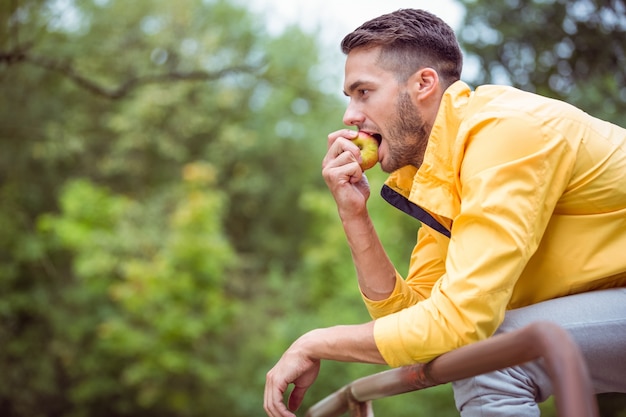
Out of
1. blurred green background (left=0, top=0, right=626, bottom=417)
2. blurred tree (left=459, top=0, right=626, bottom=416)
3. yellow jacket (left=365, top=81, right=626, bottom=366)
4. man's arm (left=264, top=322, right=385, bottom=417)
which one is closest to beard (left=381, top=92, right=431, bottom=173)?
yellow jacket (left=365, top=81, right=626, bottom=366)

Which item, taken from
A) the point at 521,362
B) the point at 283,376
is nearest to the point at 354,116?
the point at 283,376

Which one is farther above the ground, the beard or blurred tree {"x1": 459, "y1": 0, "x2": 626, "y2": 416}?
blurred tree {"x1": 459, "y1": 0, "x2": 626, "y2": 416}

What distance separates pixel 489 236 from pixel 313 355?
0.42 metres

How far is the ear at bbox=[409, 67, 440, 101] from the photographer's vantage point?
1763mm

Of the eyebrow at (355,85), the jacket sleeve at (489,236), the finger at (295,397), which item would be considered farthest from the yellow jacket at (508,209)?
the finger at (295,397)

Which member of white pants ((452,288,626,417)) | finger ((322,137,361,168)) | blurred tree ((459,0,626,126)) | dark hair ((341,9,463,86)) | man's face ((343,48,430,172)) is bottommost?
white pants ((452,288,626,417))

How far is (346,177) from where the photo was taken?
68.6 inches

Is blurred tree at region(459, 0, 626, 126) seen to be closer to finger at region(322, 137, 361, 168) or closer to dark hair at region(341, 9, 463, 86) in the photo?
dark hair at region(341, 9, 463, 86)

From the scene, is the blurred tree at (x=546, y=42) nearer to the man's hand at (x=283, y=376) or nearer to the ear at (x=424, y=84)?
the ear at (x=424, y=84)

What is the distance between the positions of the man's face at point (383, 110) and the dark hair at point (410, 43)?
23 millimetres

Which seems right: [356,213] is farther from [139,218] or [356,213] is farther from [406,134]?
[139,218]

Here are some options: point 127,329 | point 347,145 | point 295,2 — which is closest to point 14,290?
point 127,329

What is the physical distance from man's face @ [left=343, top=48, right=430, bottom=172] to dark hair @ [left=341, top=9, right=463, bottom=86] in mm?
23

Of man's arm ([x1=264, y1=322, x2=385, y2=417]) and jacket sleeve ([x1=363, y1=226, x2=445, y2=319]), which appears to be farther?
jacket sleeve ([x1=363, y1=226, x2=445, y2=319])
